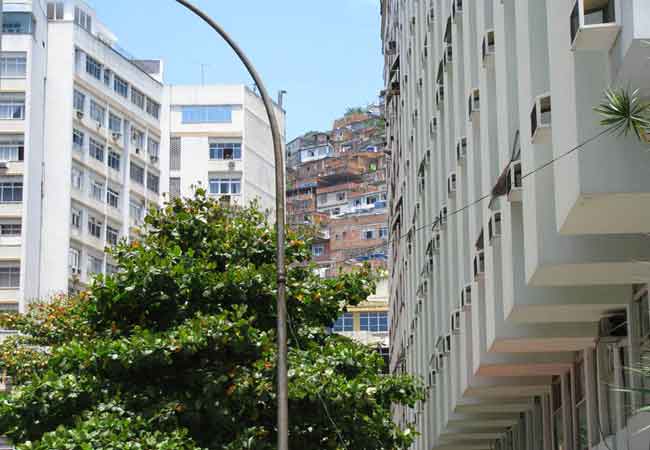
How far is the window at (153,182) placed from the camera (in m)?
82.4

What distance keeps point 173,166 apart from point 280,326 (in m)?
70.6

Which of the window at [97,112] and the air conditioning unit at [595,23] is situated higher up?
the window at [97,112]

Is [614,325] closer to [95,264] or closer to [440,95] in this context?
[440,95]

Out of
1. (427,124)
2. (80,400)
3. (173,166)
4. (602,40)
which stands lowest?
(80,400)

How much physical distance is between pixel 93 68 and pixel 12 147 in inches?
276

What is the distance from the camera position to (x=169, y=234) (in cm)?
2083

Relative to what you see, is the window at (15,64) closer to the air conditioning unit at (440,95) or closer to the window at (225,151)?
the window at (225,151)

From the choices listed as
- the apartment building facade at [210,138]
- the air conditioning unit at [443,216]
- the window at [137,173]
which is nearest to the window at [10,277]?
the window at [137,173]

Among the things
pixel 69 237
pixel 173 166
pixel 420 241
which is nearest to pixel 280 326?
pixel 420 241

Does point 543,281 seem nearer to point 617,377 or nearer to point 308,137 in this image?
point 617,377

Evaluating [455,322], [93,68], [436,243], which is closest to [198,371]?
[455,322]

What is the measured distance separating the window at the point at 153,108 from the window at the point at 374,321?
18.6 m

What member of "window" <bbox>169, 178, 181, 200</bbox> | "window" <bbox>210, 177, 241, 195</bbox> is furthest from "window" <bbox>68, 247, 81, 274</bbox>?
"window" <bbox>210, 177, 241, 195</bbox>

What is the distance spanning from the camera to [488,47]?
16406 millimetres
